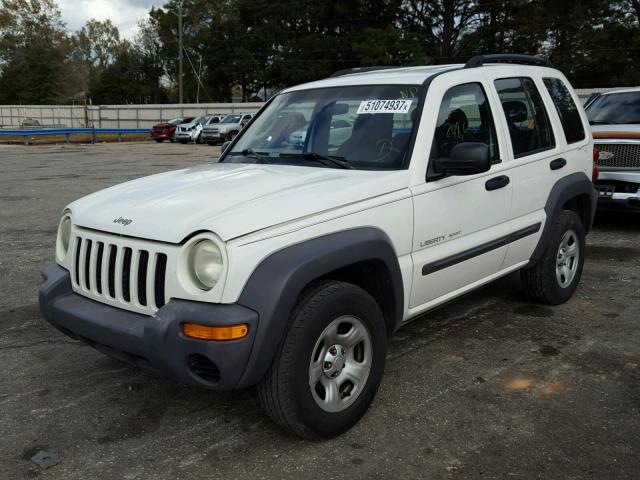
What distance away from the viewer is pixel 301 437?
3.14 metres

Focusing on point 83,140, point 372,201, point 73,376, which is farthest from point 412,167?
point 83,140

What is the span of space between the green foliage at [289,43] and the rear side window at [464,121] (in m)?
27.3

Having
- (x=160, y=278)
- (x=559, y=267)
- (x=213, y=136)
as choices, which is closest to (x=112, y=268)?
(x=160, y=278)

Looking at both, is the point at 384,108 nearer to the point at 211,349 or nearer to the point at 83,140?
the point at 211,349

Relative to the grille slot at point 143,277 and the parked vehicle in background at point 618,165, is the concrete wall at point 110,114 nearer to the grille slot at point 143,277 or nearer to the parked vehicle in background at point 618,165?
the parked vehicle in background at point 618,165

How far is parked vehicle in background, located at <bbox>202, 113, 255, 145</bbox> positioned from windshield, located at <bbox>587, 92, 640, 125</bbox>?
24.4m

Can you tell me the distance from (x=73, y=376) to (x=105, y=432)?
2.68ft

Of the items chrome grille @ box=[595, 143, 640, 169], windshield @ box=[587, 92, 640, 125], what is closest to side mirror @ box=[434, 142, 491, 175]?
chrome grille @ box=[595, 143, 640, 169]

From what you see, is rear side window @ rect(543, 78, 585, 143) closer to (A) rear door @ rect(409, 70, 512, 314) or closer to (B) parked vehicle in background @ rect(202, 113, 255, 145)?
(A) rear door @ rect(409, 70, 512, 314)

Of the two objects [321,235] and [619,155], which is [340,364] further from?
[619,155]

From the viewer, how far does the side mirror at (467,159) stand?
3.59 meters

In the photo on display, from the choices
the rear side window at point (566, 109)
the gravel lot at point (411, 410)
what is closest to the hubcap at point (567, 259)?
the gravel lot at point (411, 410)

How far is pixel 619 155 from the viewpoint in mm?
7836

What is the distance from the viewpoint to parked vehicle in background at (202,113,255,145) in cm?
3262
